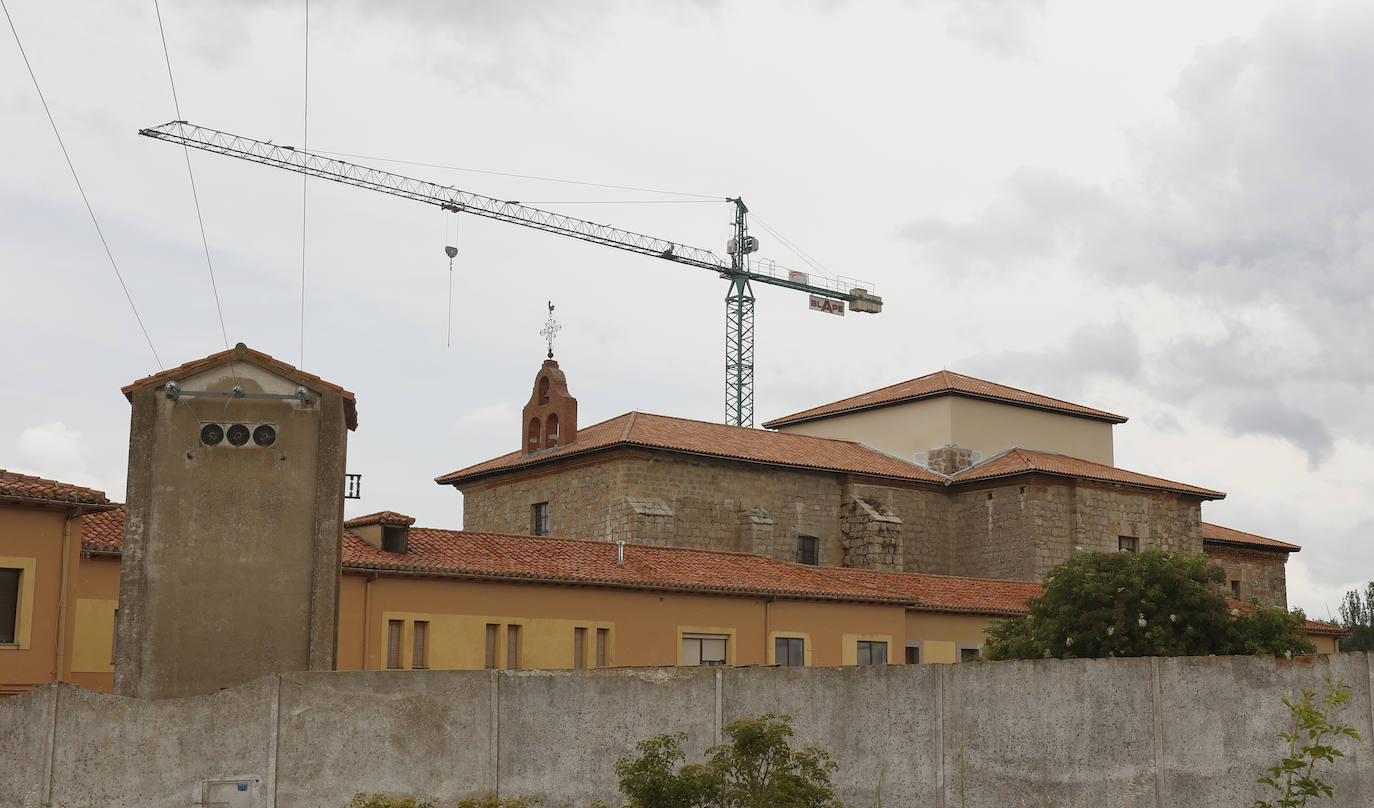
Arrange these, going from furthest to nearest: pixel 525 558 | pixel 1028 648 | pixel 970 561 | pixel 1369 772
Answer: pixel 970 561, pixel 1028 648, pixel 525 558, pixel 1369 772

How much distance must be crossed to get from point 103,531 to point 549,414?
2048 cm

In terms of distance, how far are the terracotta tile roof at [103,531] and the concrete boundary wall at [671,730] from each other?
34.7 ft

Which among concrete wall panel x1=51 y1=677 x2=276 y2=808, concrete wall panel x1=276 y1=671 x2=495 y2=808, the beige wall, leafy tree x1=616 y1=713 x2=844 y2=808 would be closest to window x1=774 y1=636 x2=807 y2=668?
leafy tree x1=616 y1=713 x2=844 y2=808

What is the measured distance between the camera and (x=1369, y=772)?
12461 millimetres

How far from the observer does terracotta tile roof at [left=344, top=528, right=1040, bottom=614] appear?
26.1 metres

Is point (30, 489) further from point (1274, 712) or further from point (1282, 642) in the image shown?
point (1282, 642)

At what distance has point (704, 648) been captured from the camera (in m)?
29.0

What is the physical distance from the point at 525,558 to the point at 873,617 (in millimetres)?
7985

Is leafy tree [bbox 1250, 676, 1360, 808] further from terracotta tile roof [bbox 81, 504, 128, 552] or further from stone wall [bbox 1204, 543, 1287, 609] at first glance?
stone wall [bbox 1204, 543, 1287, 609]

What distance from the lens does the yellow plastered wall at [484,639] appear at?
25359mm

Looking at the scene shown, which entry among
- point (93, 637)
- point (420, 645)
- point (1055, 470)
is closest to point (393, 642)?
point (420, 645)

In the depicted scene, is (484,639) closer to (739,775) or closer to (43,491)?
(43,491)

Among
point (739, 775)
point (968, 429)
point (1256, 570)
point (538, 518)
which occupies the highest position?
point (968, 429)

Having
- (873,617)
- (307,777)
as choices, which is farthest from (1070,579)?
(307,777)
